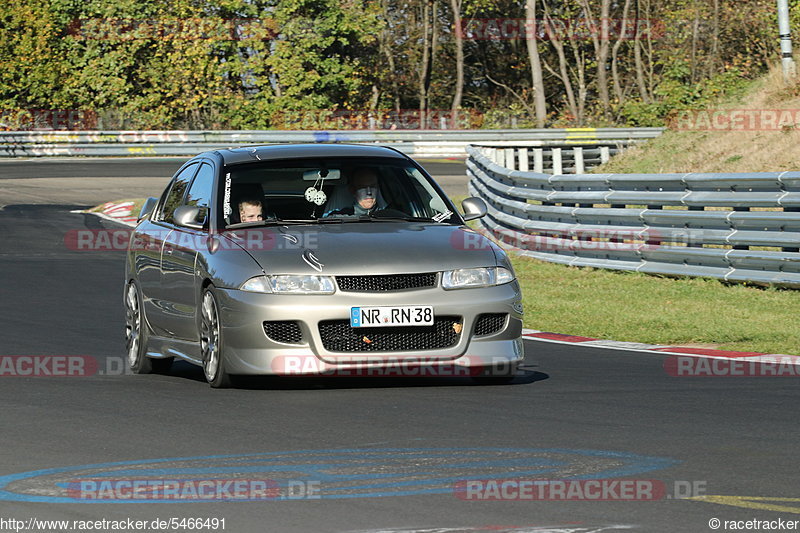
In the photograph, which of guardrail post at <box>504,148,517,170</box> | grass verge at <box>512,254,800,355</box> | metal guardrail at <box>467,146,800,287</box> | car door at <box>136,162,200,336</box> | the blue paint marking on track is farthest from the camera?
guardrail post at <box>504,148,517,170</box>

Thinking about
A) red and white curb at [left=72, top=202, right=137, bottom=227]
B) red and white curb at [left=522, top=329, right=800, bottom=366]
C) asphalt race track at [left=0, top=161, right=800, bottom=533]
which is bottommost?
red and white curb at [left=72, top=202, right=137, bottom=227]

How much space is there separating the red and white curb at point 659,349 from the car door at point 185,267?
3515mm

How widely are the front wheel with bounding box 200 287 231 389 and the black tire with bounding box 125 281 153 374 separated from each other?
1.23 meters

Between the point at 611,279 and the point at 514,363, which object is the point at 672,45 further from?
the point at 514,363

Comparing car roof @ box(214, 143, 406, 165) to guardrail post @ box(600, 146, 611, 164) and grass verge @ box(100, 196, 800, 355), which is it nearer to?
grass verge @ box(100, 196, 800, 355)

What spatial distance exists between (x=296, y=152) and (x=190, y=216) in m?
0.93

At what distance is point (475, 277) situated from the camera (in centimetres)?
960

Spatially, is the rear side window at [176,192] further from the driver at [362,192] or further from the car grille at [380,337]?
the car grille at [380,337]

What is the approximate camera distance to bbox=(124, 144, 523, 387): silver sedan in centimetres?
929

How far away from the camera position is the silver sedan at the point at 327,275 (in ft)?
30.5

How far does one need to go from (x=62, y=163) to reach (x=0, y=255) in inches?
709

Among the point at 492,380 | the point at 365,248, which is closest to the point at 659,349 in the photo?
the point at 492,380

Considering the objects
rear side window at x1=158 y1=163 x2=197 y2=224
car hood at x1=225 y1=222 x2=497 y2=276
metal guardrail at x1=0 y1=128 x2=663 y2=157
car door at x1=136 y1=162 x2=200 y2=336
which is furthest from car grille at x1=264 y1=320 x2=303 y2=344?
metal guardrail at x1=0 y1=128 x2=663 y2=157

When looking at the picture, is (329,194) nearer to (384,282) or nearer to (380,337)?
(384,282)
